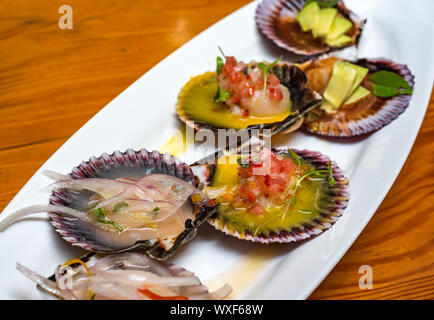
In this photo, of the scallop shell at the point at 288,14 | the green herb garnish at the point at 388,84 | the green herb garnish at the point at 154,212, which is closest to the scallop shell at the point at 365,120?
the green herb garnish at the point at 388,84

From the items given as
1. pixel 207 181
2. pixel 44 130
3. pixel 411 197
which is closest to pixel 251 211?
pixel 207 181

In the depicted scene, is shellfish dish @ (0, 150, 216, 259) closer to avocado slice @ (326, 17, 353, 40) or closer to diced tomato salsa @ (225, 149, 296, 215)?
diced tomato salsa @ (225, 149, 296, 215)

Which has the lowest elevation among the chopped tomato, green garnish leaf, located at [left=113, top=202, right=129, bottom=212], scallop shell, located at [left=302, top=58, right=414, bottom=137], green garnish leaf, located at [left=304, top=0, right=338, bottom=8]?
the chopped tomato

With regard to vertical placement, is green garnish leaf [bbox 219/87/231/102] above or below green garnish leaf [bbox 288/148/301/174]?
above

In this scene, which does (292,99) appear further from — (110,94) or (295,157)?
(110,94)

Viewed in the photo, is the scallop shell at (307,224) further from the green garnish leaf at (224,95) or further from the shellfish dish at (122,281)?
the green garnish leaf at (224,95)

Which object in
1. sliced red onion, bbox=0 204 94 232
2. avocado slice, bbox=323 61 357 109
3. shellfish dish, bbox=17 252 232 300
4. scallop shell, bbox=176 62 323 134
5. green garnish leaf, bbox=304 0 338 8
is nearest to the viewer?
shellfish dish, bbox=17 252 232 300

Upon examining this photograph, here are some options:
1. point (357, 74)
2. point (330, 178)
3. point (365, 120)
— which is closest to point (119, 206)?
point (330, 178)

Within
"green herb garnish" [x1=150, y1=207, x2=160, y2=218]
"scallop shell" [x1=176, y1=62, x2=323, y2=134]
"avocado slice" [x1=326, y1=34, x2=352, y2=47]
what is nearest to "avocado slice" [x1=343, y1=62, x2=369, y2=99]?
"scallop shell" [x1=176, y1=62, x2=323, y2=134]
